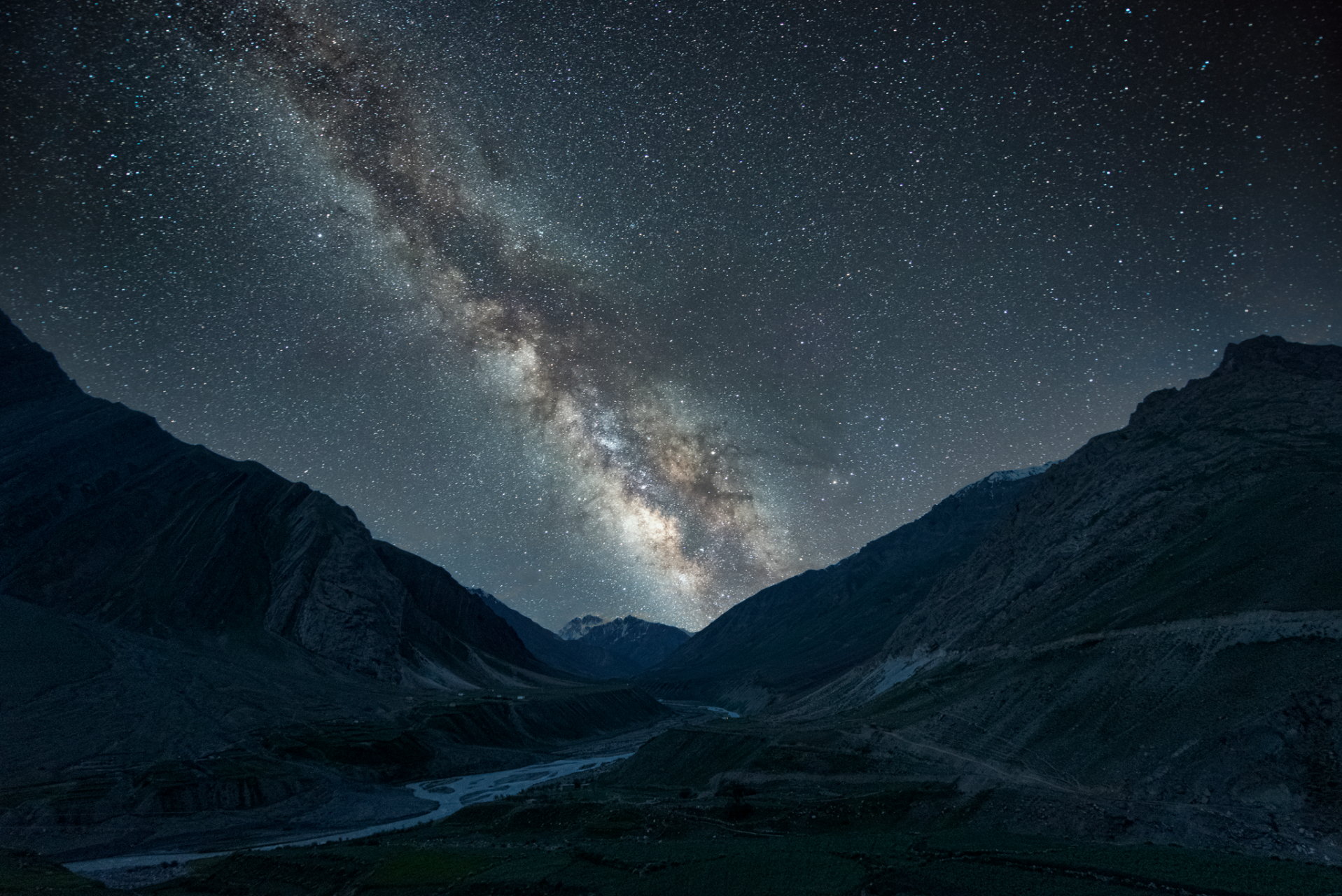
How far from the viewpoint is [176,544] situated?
154 meters

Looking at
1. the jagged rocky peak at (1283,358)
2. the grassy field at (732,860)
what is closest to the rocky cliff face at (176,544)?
the grassy field at (732,860)

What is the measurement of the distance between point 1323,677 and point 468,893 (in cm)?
5023

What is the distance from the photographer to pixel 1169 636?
2167 inches

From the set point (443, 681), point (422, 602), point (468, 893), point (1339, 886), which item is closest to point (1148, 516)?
point (1339, 886)

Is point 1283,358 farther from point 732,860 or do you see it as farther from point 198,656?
point 198,656

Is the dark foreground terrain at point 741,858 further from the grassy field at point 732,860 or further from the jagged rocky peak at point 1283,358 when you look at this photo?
the jagged rocky peak at point 1283,358

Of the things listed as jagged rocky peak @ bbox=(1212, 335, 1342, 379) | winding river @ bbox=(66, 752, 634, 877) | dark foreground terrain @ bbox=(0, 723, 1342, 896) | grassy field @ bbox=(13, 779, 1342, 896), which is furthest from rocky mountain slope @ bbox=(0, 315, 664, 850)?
jagged rocky peak @ bbox=(1212, 335, 1342, 379)

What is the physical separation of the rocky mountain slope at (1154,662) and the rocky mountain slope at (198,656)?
49.0 metres

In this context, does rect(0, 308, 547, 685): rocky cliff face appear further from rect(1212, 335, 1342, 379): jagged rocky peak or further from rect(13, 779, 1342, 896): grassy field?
rect(1212, 335, 1342, 379): jagged rocky peak

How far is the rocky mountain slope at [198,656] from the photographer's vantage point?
232ft

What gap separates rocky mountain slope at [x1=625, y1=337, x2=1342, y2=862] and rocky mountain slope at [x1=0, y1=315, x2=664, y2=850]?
49.0m

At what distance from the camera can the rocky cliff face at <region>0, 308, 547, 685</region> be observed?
456 feet

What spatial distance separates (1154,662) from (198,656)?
135964 mm

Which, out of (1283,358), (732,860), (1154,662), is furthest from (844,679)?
(732,860)
